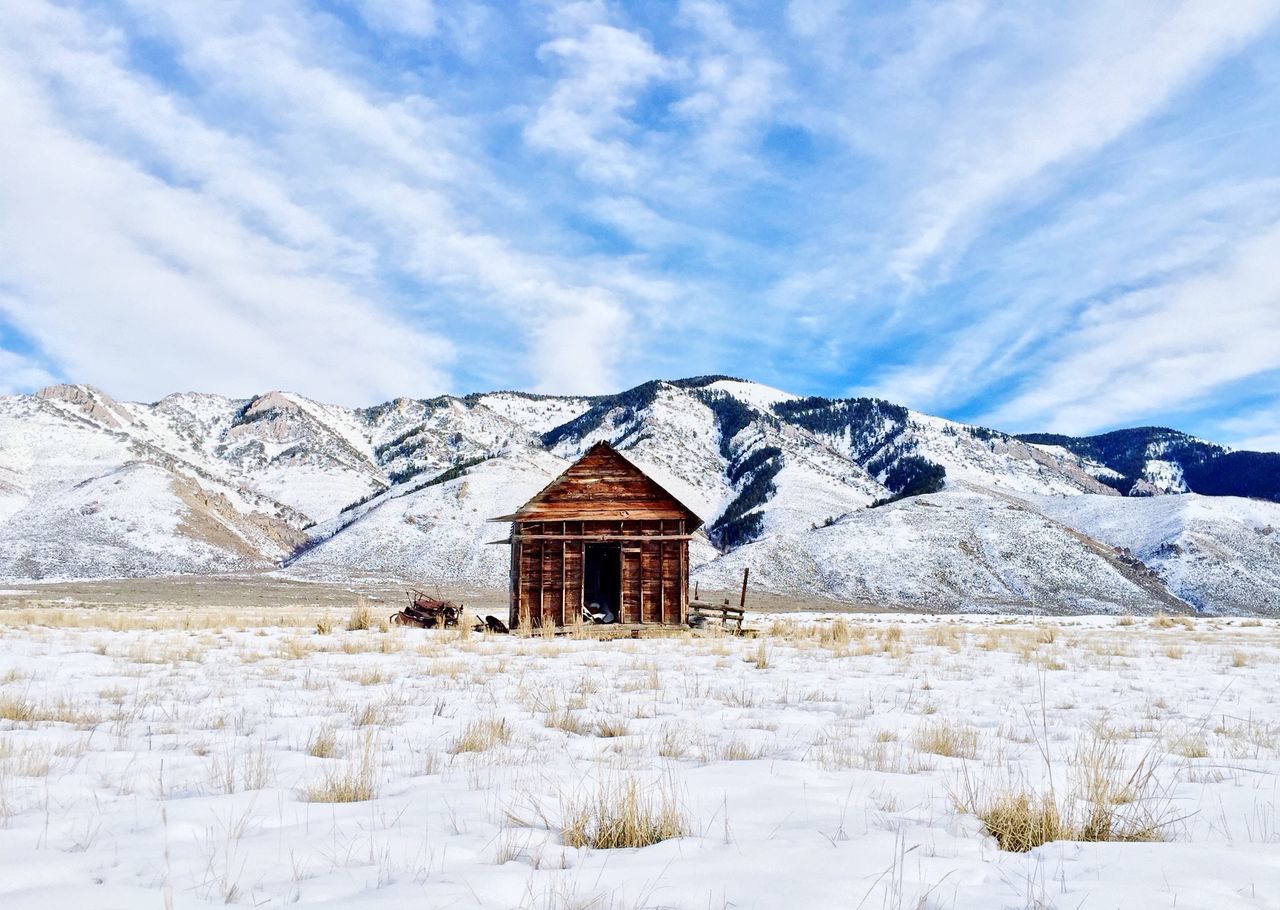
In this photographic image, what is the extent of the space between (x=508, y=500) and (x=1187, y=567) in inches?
2829

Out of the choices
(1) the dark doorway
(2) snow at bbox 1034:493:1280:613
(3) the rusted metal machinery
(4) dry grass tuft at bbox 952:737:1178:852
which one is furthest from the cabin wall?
(2) snow at bbox 1034:493:1280:613

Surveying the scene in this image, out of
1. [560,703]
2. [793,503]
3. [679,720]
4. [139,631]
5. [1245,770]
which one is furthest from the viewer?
[793,503]

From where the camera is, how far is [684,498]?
128625 mm

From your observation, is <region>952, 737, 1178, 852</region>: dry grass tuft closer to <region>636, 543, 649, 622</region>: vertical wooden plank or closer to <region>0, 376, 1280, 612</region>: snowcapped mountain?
<region>636, 543, 649, 622</region>: vertical wooden plank

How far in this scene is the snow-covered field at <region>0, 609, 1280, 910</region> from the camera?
2730mm

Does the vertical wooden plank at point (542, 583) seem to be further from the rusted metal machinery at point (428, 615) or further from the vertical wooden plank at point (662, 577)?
the vertical wooden plank at point (662, 577)

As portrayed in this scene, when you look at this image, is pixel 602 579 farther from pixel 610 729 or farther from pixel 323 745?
pixel 323 745

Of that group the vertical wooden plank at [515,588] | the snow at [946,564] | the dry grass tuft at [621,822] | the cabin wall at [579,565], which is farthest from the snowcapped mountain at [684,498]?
the dry grass tuft at [621,822]

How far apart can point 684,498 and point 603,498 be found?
106193 mm

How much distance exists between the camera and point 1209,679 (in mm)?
9727

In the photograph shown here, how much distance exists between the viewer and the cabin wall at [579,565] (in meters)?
22.5

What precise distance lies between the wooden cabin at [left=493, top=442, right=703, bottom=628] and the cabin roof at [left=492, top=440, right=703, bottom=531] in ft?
0.10

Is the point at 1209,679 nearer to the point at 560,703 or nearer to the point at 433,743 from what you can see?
the point at 560,703

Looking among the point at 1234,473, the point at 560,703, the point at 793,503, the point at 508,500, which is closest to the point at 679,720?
the point at 560,703
